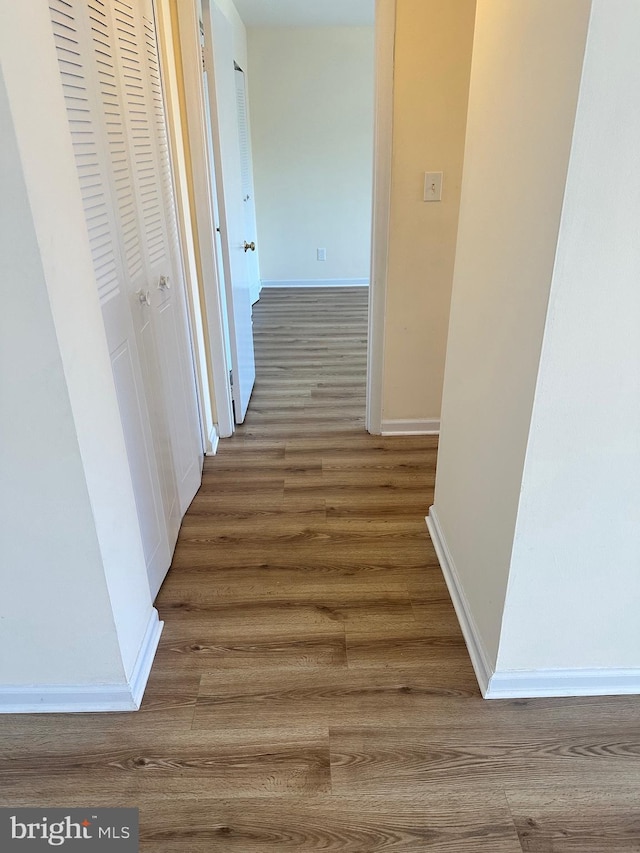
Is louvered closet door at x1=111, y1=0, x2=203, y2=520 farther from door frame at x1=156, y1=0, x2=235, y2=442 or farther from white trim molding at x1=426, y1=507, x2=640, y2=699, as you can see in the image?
white trim molding at x1=426, y1=507, x2=640, y2=699

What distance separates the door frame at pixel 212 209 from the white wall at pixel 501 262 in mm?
925

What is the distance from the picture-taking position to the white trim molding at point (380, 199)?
241 cm

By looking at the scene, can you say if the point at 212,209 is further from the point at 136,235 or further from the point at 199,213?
the point at 136,235

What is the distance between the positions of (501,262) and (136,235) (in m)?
1.11

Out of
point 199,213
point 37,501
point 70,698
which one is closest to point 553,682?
point 70,698

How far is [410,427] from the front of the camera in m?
3.10

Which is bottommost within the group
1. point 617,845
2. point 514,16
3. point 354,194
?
point 617,845

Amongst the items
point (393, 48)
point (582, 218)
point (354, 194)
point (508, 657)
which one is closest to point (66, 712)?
point (508, 657)

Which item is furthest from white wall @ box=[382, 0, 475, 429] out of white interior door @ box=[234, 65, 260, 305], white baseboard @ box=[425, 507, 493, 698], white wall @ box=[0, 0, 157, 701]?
white interior door @ box=[234, 65, 260, 305]

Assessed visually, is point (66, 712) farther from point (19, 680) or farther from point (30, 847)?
Result: point (30, 847)

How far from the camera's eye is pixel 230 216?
286 cm

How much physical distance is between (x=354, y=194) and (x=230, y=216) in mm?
3296

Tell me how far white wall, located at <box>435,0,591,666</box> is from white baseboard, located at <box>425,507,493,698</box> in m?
0.03

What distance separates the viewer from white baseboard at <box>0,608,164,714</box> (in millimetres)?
1558
